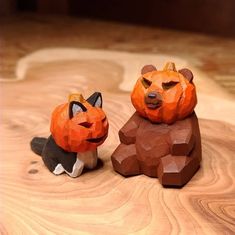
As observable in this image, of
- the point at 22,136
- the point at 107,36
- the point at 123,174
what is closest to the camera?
the point at 123,174

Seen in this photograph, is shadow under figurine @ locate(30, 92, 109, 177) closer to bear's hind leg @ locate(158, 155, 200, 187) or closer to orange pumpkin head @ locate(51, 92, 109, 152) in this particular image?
orange pumpkin head @ locate(51, 92, 109, 152)

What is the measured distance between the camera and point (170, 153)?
889 mm

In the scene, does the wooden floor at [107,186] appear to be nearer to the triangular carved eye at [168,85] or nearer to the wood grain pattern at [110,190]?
the wood grain pattern at [110,190]

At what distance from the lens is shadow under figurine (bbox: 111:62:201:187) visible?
0.87 meters

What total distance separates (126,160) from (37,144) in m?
0.19

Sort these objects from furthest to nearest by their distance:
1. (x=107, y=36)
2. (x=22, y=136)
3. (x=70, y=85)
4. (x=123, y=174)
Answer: (x=107, y=36)
(x=70, y=85)
(x=22, y=136)
(x=123, y=174)

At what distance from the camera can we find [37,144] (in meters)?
1.00

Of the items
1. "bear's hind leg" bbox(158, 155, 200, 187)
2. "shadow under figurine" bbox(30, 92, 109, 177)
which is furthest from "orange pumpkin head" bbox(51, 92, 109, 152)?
"bear's hind leg" bbox(158, 155, 200, 187)

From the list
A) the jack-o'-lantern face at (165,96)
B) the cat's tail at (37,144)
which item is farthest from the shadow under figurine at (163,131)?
the cat's tail at (37,144)

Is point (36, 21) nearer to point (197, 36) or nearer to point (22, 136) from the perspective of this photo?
point (197, 36)

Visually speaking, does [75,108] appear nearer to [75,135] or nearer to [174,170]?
[75,135]

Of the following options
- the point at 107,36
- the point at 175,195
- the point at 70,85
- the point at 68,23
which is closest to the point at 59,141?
the point at 175,195

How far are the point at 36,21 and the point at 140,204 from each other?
132cm

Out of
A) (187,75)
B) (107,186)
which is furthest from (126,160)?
(187,75)
